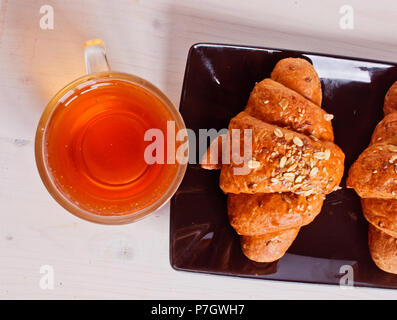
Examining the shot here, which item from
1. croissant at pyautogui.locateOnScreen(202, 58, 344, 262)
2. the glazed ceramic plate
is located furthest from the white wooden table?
croissant at pyautogui.locateOnScreen(202, 58, 344, 262)

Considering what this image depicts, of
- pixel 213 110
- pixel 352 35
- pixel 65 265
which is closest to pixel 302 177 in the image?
pixel 213 110

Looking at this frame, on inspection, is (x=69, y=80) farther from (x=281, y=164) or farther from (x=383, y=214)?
(x=383, y=214)

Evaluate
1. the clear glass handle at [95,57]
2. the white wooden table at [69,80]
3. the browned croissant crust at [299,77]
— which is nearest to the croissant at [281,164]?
the browned croissant crust at [299,77]

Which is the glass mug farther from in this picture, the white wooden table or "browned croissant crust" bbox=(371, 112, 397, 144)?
"browned croissant crust" bbox=(371, 112, 397, 144)

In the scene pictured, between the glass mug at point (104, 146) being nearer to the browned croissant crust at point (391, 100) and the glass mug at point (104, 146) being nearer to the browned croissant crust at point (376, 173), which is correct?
the browned croissant crust at point (376, 173)

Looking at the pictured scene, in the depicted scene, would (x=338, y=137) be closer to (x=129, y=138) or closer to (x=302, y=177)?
(x=302, y=177)
